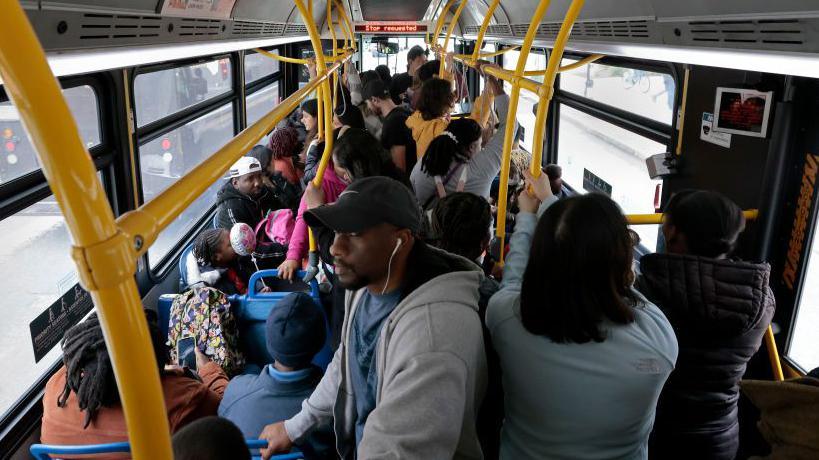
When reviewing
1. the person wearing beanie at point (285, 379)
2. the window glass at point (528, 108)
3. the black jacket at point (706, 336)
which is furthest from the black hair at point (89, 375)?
the window glass at point (528, 108)

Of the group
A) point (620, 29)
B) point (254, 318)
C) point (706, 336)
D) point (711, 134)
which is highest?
point (620, 29)

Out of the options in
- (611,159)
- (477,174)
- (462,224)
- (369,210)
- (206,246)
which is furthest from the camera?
(611,159)

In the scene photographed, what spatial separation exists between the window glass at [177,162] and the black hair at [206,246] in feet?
1.67

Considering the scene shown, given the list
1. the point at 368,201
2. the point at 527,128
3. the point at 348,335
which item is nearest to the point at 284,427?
the point at 348,335

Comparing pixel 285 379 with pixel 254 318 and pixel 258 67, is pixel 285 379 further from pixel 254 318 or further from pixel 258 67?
pixel 258 67

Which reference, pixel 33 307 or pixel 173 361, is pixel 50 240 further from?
pixel 173 361

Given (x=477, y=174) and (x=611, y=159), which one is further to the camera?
(x=611, y=159)

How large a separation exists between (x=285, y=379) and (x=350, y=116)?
10.9 feet

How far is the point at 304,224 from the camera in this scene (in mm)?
3229

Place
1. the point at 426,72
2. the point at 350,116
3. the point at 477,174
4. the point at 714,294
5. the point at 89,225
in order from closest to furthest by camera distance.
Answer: the point at 89,225
the point at 714,294
the point at 477,174
the point at 350,116
the point at 426,72

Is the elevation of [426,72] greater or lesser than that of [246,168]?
greater

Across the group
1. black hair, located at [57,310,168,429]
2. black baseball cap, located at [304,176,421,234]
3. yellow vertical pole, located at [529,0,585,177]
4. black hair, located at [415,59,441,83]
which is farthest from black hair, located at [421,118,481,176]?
black hair, located at [415,59,441,83]

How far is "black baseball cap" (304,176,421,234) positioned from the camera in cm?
151

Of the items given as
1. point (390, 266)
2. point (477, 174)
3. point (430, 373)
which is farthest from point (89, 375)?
point (477, 174)
